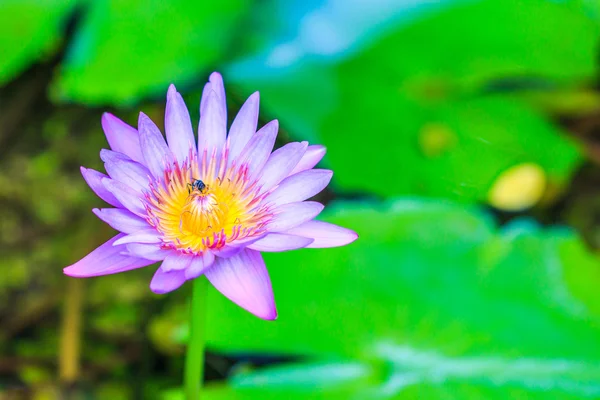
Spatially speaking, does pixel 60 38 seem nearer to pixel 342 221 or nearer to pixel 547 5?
pixel 342 221

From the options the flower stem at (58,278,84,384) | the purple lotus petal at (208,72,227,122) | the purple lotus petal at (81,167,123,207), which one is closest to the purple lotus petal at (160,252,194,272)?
the purple lotus petal at (81,167,123,207)

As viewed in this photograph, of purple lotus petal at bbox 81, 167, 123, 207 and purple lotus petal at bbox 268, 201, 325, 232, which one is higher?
purple lotus petal at bbox 81, 167, 123, 207

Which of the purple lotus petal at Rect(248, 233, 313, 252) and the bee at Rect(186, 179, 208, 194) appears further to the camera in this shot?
the bee at Rect(186, 179, 208, 194)

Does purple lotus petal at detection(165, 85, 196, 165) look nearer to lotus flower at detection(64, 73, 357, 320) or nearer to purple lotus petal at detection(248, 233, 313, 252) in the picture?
lotus flower at detection(64, 73, 357, 320)

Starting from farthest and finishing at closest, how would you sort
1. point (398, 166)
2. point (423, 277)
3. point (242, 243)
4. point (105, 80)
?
point (398, 166), point (105, 80), point (423, 277), point (242, 243)

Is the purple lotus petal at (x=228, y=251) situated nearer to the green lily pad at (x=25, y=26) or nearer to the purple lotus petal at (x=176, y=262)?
the purple lotus petal at (x=176, y=262)

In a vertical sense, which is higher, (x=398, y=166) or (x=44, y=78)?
(x=44, y=78)

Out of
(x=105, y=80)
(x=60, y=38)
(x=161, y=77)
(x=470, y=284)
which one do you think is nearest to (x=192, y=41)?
(x=161, y=77)

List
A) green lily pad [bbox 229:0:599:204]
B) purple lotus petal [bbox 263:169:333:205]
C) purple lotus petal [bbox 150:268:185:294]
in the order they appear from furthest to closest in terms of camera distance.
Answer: green lily pad [bbox 229:0:599:204] → purple lotus petal [bbox 263:169:333:205] → purple lotus petal [bbox 150:268:185:294]
